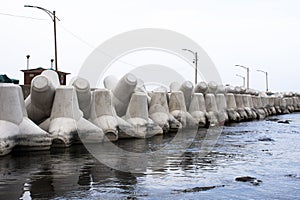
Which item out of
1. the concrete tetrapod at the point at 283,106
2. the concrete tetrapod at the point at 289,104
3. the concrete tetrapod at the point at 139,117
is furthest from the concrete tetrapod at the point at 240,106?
the concrete tetrapod at the point at 289,104

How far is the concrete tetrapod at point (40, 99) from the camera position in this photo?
40.0 ft

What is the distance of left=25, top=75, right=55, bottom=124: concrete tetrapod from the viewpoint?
1218 cm

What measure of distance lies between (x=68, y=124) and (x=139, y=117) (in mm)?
3840

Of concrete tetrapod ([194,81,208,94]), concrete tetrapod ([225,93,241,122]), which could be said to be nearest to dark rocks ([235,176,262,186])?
concrete tetrapod ([194,81,208,94])

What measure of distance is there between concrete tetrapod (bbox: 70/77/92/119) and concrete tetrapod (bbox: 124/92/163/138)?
1.75 metres

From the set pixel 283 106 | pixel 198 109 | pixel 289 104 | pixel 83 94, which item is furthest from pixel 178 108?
pixel 289 104

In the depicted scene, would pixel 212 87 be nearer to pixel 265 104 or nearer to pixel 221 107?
pixel 221 107

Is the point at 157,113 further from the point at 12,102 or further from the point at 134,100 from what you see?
the point at 12,102

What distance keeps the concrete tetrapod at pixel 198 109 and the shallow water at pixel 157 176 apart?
327 inches

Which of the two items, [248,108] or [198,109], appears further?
[248,108]

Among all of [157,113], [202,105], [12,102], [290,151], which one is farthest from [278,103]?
[12,102]

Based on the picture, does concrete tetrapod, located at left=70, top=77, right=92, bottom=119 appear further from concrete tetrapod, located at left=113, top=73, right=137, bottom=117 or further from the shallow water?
the shallow water

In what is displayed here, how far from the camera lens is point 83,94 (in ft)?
44.8

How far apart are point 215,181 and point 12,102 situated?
602 cm
